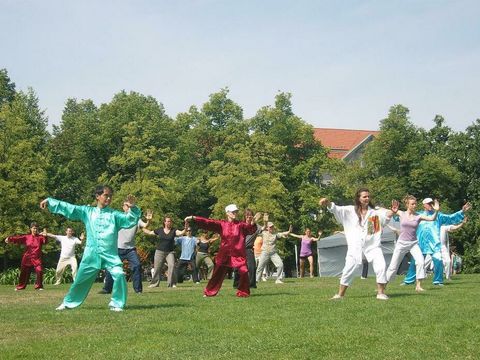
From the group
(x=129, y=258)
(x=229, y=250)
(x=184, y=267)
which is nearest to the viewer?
(x=229, y=250)

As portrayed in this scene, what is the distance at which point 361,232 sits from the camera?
14086 millimetres

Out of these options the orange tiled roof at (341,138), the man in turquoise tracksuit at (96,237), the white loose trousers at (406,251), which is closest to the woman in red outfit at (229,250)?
the man in turquoise tracksuit at (96,237)

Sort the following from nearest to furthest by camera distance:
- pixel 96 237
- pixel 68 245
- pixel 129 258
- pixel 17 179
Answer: pixel 96 237 → pixel 129 258 → pixel 68 245 → pixel 17 179

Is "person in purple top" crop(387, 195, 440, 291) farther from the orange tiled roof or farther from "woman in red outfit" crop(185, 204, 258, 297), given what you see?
the orange tiled roof

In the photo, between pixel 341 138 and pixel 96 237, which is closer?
pixel 96 237

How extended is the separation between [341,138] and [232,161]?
40.6 metres

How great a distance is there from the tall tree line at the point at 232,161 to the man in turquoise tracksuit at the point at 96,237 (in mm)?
36179

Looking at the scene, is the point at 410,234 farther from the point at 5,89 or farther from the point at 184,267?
the point at 5,89

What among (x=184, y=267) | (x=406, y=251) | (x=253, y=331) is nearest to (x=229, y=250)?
(x=406, y=251)

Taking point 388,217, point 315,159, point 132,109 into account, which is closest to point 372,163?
point 315,159

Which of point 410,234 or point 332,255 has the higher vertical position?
point 410,234

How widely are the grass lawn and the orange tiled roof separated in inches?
2971

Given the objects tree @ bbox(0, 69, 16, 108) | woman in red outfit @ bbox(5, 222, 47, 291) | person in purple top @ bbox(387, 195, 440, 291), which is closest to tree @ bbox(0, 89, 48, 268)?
tree @ bbox(0, 69, 16, 108)

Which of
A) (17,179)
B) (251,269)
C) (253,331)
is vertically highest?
(17,179)
